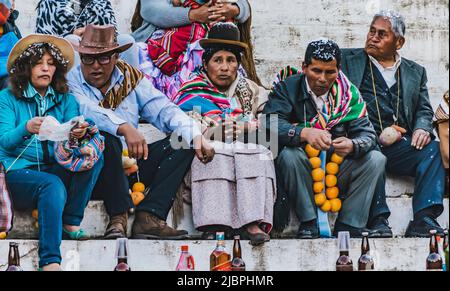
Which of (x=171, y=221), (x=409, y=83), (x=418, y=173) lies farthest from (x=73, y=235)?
(x=409, y=83)

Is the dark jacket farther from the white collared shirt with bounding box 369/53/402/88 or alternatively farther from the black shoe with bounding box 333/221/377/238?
the white collared shirt with bounding box 369/53/402/88

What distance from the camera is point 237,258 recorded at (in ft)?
32.3

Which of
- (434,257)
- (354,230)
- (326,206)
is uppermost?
(326,206)

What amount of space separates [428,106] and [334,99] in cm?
80

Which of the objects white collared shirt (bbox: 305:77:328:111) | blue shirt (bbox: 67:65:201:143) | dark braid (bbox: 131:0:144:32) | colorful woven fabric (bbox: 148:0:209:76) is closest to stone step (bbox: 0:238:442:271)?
blue shirt (bbox: 67:65:201:143)

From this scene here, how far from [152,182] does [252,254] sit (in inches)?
31.5

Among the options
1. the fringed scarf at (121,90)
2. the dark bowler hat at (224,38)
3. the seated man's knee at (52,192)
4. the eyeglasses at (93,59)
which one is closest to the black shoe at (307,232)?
the dark bowler hat at (224,38)

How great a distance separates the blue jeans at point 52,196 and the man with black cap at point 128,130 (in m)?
0.19

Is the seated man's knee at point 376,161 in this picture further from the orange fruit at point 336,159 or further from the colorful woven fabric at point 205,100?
the colorful woven fabric at point 205,100

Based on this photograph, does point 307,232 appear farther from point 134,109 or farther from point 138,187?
point 134,109
